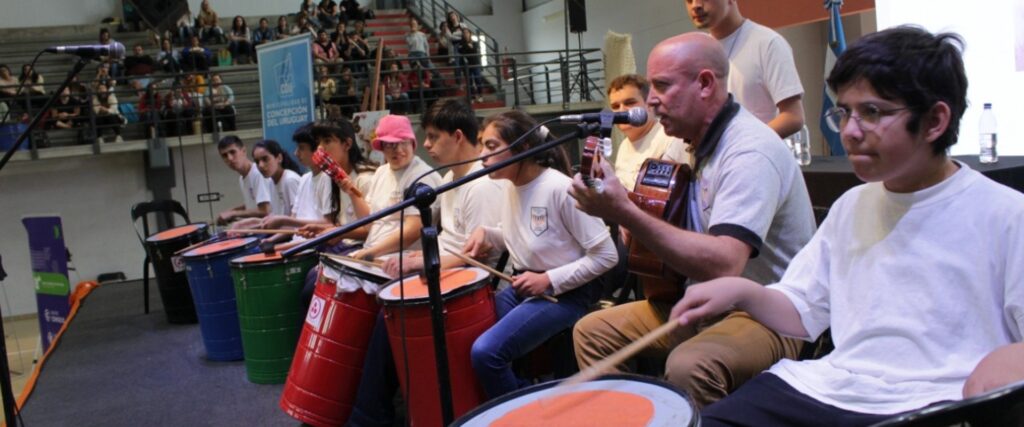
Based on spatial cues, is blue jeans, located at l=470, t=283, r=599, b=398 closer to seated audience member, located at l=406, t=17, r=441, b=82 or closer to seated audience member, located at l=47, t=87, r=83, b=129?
seated audience member, located at l=47, t=87, r=83, b=129

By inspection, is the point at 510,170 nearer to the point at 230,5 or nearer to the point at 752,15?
the point at 752,15

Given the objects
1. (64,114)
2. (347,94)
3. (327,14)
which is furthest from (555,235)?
(327,14)

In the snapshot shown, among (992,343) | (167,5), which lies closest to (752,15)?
(992,343)

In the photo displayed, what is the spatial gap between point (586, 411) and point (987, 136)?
8.28ft

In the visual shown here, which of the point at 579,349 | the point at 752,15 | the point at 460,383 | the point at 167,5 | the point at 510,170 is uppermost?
the point at 167,5

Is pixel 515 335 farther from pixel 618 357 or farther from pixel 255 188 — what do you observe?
pixel 255 188

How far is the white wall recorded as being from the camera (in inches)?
418

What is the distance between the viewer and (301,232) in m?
4.29

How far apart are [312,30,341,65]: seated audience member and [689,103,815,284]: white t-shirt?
10367mm

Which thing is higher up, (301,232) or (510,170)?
(510,170)

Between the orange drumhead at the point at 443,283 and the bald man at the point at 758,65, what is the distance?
A: 3.62 feet

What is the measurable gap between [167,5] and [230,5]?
17.7ft

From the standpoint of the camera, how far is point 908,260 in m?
1.46

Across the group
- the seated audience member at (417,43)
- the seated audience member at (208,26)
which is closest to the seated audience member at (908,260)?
the seated audience member at (417,43)
